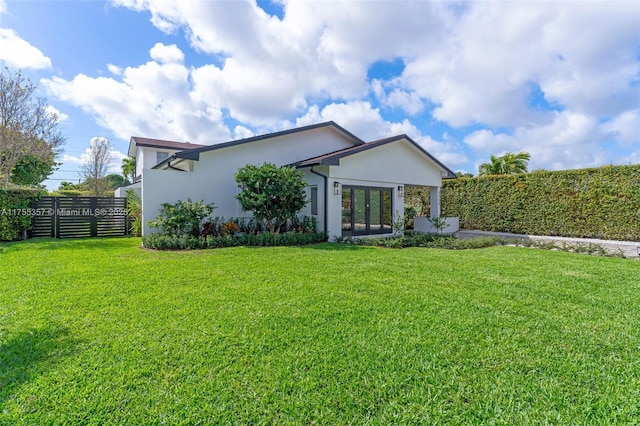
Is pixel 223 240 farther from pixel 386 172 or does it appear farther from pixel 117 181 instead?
pixel 117 181

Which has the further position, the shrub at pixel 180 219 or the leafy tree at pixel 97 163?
the leafy tree at pixel 97 163

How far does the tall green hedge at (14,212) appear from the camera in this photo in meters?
12.4

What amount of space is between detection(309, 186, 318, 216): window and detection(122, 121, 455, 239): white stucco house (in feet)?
0.15

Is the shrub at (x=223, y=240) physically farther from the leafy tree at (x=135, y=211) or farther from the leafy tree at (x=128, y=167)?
the leafy tree at (x=128, y=167)

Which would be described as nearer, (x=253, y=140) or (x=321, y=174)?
(x=321, y=174)

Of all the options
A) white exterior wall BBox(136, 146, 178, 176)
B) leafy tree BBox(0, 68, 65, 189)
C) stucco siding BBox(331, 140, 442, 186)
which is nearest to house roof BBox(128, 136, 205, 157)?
white exterior wall BBox(136, 146, 178, 176)

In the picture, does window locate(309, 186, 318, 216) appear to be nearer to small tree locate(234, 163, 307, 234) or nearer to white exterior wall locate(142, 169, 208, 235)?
small tree locate(234, 163, 307, 234)

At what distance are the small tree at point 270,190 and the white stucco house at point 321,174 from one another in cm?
142

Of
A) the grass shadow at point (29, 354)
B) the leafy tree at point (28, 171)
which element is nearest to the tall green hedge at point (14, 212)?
the grass shadow at point (29, 354)

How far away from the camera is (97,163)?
105 feet

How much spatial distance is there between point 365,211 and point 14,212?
15162mm

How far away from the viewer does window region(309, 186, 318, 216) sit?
13592mm

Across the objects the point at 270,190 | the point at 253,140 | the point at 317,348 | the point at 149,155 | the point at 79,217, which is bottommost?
the point at 317,348

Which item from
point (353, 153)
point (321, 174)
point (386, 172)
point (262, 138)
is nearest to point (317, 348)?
point (321, 174)
